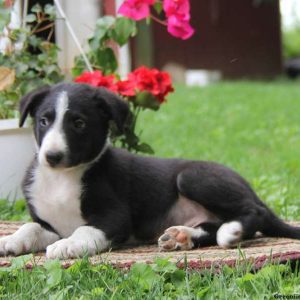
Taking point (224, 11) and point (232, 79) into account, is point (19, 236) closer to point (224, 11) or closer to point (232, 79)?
point (232, 79)

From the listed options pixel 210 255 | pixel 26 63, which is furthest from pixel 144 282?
pixel 26 63

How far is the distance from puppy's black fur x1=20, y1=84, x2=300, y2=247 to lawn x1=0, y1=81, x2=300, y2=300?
2.19ft

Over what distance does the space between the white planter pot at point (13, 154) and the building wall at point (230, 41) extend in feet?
43.1

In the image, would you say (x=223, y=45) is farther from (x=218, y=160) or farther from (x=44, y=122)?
(x=44, y=122)

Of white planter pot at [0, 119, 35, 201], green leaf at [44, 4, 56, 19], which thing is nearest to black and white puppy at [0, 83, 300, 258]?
white planter pot at [0, 119, 35, 201]

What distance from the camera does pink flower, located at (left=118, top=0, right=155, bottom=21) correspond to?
530 centimetres

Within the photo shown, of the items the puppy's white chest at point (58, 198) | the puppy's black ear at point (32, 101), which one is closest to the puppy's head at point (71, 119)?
the puppy's black ear at point (32, 101)

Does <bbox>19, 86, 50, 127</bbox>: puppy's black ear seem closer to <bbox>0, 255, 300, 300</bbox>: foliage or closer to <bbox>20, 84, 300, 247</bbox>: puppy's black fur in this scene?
<bbox>20, 84, 300, 247</bbox>: puppy's black fur

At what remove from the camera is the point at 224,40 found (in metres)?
19.9

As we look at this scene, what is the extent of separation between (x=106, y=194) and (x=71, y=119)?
476 millimetres

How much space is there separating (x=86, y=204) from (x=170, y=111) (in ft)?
24.9

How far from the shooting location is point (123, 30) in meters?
5.43

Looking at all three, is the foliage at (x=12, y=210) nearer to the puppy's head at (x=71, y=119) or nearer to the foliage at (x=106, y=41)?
the foliage at (x=106, y=41)

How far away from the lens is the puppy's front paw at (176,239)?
154 inches
